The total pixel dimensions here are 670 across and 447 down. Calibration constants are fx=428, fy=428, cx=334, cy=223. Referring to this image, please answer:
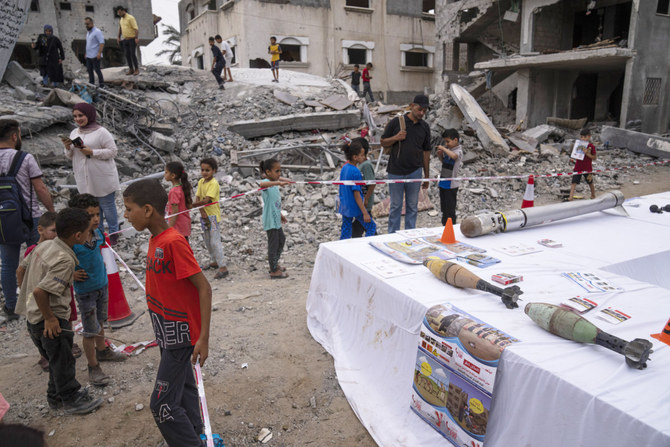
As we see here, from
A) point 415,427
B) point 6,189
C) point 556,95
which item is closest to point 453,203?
point 415,427

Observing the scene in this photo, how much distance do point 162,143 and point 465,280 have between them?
9684 mm

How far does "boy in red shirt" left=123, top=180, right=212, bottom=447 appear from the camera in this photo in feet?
7.27

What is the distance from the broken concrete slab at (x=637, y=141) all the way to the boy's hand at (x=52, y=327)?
15159 mm

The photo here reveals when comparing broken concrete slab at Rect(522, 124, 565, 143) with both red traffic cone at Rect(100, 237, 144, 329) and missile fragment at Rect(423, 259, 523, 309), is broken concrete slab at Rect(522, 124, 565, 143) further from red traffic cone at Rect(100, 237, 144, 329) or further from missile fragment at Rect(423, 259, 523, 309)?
red traffic cone at Rect(100, 237, 144, 329)

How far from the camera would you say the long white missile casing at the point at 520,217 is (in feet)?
11.8

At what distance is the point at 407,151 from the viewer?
5.57 meters

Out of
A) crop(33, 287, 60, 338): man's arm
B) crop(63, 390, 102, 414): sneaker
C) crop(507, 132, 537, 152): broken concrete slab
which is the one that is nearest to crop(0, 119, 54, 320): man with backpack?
crop(33, 287, 60, 338): man's arm

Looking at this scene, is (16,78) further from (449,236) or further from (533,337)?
(533,337)

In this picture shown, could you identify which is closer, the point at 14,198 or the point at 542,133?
the point at 14,198

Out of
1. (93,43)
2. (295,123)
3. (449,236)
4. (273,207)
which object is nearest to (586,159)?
(449,236)

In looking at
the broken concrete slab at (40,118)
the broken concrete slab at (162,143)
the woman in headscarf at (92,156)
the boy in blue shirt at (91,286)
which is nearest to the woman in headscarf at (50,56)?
the broken concrete slab at (40,118)

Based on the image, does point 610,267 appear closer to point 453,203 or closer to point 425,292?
point 425,292

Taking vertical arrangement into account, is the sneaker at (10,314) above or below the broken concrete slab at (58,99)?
below

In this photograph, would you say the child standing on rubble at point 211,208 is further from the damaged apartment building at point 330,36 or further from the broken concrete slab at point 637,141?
the damaged apartment building at point 330,36
